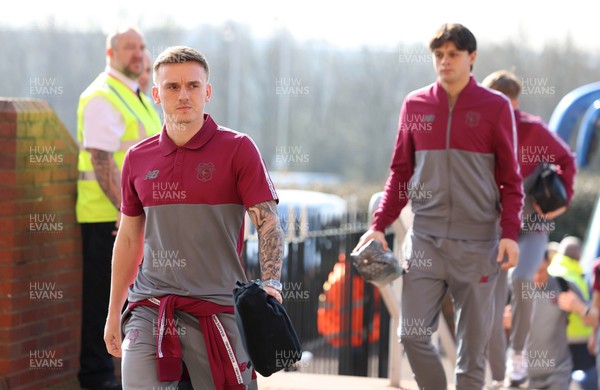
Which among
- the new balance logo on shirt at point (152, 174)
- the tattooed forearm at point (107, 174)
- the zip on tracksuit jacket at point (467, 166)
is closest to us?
the new balance logo on shirt at point (152, 174)

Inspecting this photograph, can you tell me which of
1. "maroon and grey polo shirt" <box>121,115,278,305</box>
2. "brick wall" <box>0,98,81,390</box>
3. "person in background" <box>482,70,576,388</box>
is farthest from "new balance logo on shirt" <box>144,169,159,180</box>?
"person in background" <box>482,70,576,388</box>

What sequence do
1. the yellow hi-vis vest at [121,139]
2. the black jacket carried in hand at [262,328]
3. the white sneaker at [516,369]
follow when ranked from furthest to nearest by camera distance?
the white sneaker at [516,369]
the yellow hi-vis vest at [121,139]
the black jacket carried in hand at [262,328]

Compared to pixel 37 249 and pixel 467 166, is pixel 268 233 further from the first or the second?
pixel 37 249

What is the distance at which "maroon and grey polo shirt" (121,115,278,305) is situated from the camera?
434cm

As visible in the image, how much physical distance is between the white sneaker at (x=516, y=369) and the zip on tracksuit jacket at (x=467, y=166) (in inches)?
78.7

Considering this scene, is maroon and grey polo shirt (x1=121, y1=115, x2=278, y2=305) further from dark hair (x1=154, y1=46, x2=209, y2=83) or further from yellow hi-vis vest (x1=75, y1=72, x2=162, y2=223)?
yellow hi-vis vest (x1=75, y1=72, x2=162, y2=223)

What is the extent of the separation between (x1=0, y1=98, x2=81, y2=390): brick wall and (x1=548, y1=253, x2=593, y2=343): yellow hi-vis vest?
11.0 ft

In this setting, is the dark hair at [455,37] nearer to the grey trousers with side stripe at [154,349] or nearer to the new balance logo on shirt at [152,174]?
the new balance logo on shirt at [152,174]

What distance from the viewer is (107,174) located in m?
6.43

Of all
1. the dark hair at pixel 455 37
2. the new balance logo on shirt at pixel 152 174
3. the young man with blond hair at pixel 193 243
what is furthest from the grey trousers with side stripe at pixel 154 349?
the dark hair at pixel 455 37

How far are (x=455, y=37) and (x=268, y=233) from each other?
206 centimetres

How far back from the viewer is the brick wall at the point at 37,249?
623 centimetres

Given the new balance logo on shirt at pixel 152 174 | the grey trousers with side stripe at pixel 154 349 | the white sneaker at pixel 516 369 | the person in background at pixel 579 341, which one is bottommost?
the white sneaker at pixel 516 369

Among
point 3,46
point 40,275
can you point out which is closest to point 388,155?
point 3,46
